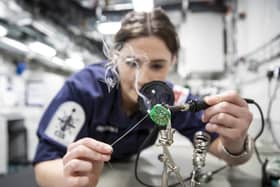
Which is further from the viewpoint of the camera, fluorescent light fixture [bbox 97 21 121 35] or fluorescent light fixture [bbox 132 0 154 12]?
fluorescent light fixture [bbox 132 0 154 12]

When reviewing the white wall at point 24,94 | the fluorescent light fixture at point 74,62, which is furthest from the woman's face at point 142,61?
the fluorescent light fixture at point 74,62

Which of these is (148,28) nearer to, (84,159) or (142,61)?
(142,61)

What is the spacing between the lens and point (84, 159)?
15.2 inches

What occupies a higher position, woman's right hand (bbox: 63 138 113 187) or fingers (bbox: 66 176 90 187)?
woman's right hand (bbox: 63 138 113 187)

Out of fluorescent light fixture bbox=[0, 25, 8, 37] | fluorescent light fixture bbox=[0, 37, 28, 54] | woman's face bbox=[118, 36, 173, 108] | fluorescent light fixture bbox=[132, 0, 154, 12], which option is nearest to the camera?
woman's face bbox=[118, 36, 173, 108]

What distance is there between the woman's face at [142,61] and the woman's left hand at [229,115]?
4.2 inches

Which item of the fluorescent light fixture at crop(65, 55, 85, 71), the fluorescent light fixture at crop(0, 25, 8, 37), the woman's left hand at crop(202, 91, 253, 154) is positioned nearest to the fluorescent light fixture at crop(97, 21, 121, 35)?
the woman's left hand at crop(202, 91, 253, 154)

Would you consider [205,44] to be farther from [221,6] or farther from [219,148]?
[219,148]

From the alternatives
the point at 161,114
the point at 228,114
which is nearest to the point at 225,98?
the point at 228,114

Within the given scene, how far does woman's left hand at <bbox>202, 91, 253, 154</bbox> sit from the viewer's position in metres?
Answer: 0.46

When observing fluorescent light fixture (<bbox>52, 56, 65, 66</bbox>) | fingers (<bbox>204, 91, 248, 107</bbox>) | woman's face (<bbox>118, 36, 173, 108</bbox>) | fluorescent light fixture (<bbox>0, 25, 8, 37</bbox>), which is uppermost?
fluorescent light fixture (<bbox>0, 25, 8, 37</bbox>)

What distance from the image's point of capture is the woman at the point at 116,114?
414 mm

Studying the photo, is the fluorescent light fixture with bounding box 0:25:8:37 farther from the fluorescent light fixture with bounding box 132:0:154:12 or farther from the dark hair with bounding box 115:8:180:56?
the dark hair with bounding box 115:8:180:56

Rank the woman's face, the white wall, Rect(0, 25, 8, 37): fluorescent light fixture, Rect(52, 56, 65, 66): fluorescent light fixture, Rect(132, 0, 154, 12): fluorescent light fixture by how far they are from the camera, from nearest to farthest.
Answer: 1. the woman's face
2. Rect(132, 0, 154, 12): fluorescent light fixture
3. Rect(0, 25, 8, 37): fluorescent light fixture
4. the white wall
5. Rect(52, 56, 65, 66): fluorescent light fixture
